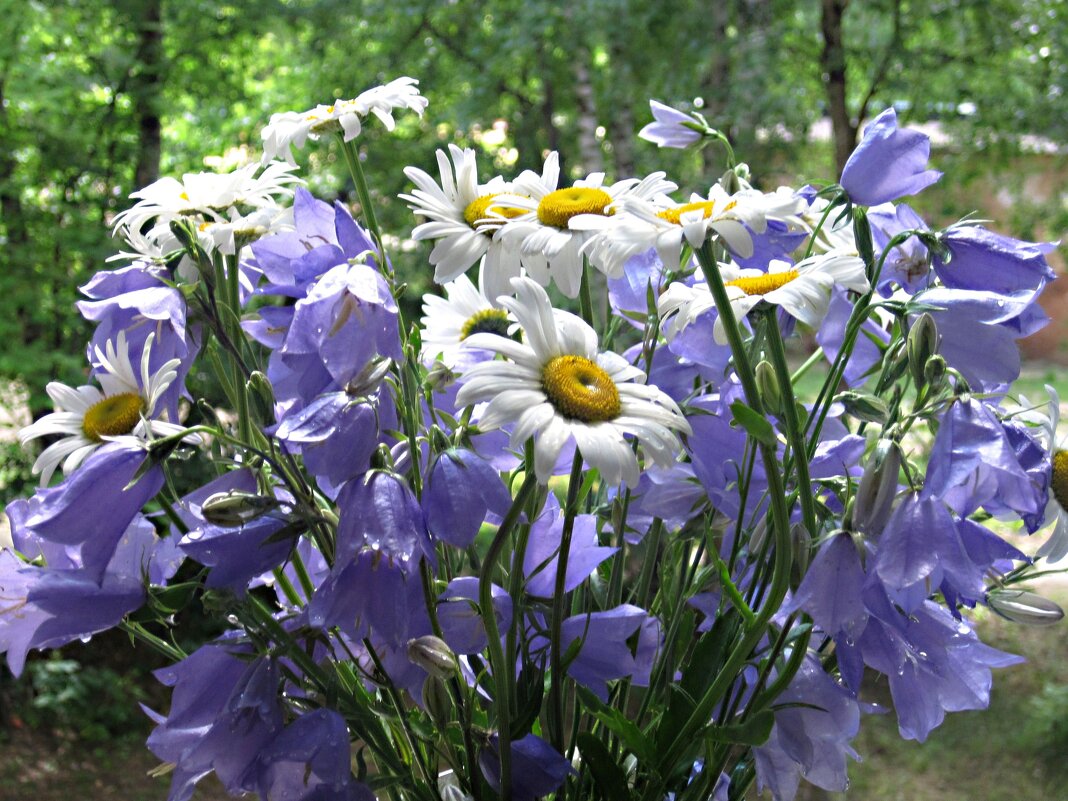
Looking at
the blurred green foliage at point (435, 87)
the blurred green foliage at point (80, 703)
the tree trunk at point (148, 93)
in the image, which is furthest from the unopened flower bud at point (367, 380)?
the tree trunk at point (148, 93)

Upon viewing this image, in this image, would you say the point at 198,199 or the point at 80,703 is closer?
the point at 198,199

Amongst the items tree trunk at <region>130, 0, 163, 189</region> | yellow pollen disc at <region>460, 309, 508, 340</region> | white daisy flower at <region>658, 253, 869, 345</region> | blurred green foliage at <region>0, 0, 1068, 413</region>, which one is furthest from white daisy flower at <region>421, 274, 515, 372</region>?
tree trunk at <region>130, 0, 163, 189</region>

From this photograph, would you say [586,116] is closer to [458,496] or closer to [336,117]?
[336,117]

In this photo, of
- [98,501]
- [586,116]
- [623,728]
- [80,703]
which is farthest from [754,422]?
[586,116]

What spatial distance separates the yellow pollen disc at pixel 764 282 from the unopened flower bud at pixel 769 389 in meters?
0.03

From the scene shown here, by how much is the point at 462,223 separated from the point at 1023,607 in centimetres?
30

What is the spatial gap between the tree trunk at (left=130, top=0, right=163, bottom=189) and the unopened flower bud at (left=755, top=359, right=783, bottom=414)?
8.10ft

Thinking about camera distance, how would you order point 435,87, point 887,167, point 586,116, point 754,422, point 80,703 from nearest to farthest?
point 754,422 → point 887,167 → point 80,703 → point 586,116 → point 435,87

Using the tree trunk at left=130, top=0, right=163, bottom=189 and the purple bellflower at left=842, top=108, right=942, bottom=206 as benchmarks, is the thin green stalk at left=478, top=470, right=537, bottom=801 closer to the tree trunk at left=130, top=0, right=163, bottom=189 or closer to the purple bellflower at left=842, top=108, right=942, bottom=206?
the purple bellflower at left=842, top=108, right=942, bottom=206

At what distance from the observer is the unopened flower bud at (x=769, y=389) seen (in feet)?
1.37

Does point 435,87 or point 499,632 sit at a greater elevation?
point 499,632

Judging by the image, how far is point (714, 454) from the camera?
48 centimetres

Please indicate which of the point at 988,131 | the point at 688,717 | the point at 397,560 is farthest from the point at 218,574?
the point at 988,131

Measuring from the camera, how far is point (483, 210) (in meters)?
0.46
